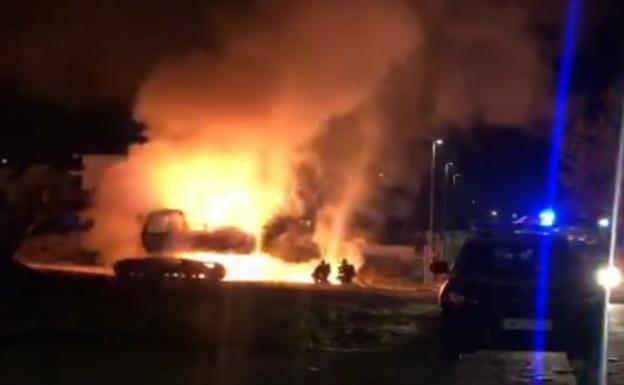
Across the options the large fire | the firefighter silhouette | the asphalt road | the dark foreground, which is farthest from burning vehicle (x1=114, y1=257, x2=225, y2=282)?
the large fire

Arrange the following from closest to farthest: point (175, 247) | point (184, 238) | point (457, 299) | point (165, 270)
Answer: point (457, 299) < point (165, 270) < point (175, 247) < point (184, 238)

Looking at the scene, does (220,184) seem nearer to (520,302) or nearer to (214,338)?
(214,338)

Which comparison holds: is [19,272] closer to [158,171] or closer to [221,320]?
[221,320]

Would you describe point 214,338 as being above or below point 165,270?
below

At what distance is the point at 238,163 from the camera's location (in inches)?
1352

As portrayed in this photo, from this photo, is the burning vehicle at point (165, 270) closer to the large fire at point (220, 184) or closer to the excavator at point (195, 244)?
the excavator at point (195, 244)

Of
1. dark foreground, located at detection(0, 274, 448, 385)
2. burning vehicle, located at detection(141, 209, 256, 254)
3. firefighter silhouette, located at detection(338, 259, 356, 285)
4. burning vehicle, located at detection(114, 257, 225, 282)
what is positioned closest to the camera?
dark foreground, located at detection(0, 274, 448, 385)

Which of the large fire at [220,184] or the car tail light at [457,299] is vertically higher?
the large fire at [220,184]

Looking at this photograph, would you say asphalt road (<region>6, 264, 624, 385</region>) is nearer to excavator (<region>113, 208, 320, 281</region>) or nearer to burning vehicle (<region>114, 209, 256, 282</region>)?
burning vehicle (<region>114, 209, 256, 282</region>)

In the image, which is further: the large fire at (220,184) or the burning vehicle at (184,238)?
the large fire at (220,184)

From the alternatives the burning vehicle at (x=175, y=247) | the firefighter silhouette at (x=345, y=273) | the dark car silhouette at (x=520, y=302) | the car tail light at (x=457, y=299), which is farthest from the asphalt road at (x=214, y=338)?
the firefighter silhouette at (x=345, y=273)

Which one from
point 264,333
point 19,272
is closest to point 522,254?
point 264,333

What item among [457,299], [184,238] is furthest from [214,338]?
[184,238]

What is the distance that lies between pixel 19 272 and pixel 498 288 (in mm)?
11667
